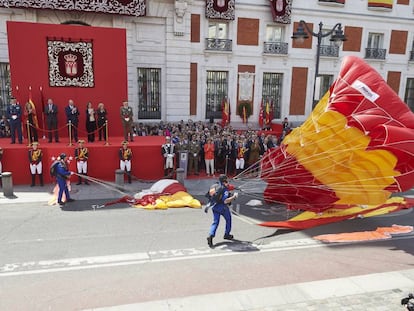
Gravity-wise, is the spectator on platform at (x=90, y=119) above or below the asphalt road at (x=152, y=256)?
above

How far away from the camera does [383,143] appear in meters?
8.95

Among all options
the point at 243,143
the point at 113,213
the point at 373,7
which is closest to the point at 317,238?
the point at 113,213

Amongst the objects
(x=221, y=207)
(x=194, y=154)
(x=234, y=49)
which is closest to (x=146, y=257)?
(x=221, y=207)

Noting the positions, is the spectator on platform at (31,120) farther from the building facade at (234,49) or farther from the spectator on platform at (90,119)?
the building facade at (234,49)

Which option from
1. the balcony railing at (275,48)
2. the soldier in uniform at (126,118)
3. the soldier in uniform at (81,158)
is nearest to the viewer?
the soldier in uniform at (81,158)

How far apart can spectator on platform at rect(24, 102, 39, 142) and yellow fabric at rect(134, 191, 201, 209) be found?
6.18 metres

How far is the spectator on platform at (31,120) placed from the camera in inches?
561

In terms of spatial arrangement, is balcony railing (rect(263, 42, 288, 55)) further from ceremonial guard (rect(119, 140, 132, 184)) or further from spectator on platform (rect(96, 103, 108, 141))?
ceremonial guard (rect(119, 140, 132, 184))

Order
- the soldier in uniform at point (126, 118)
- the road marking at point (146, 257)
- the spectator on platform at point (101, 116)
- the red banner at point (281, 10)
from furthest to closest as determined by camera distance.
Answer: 1. the red banner at point (281, 10)
2. the soldier in uniform at point (126, 118)
3. the spectator on platform at point (101, 116)
4. the road marking at point (146, 257)

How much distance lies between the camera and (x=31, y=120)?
14547 mm

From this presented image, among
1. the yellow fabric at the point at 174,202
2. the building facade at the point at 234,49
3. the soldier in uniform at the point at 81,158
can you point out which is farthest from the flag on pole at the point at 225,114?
the yellow fabric at the point at 174,202

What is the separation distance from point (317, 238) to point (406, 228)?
2.71 m

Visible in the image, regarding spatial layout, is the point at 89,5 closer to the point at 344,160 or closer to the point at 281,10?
the point at 281,10

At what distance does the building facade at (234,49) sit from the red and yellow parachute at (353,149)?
530 inches
